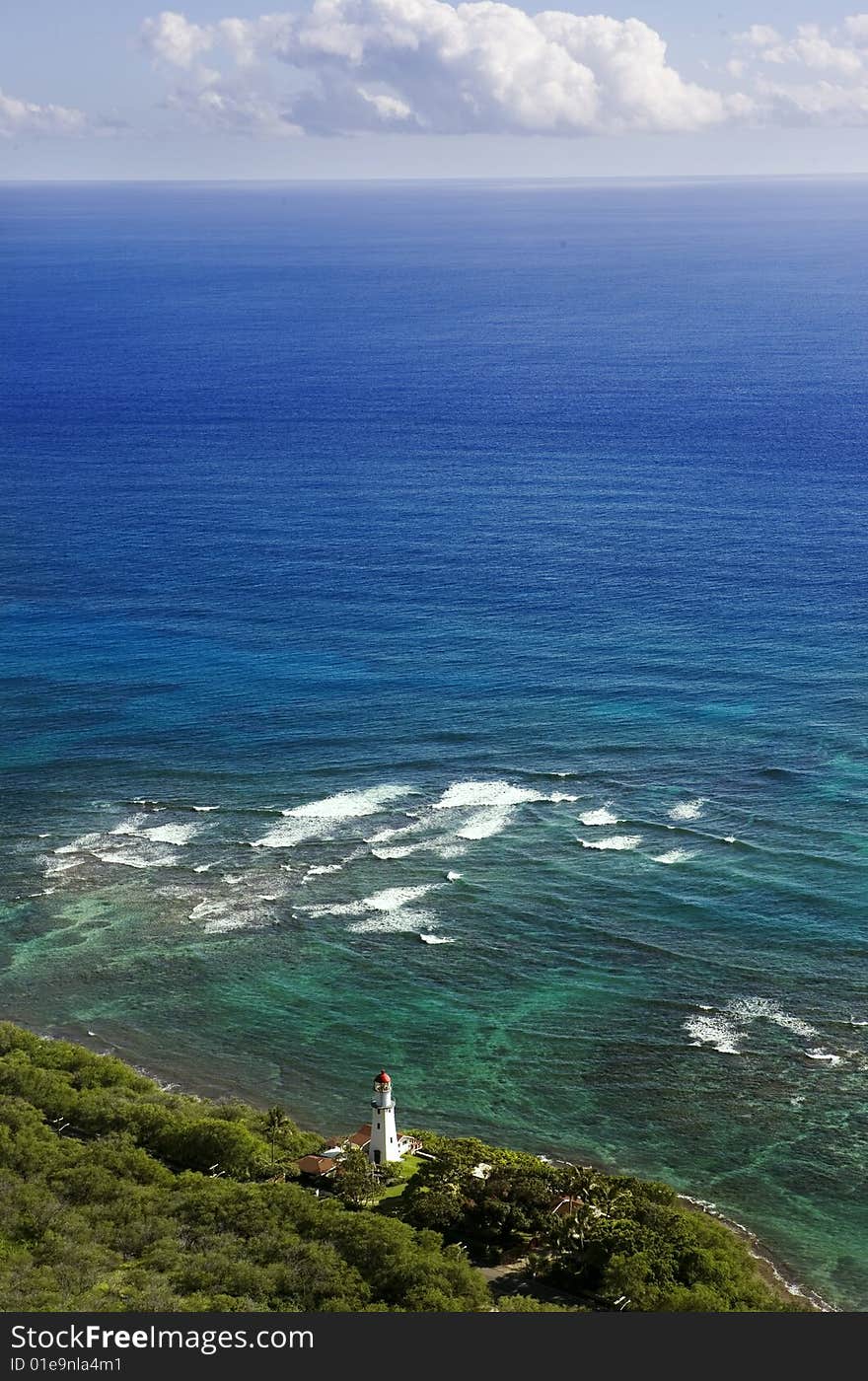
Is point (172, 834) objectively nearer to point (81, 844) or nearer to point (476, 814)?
point (81, 844)

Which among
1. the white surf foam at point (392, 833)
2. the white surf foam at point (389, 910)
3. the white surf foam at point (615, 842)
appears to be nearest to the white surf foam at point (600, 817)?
the white surf foam at point (615, 842)

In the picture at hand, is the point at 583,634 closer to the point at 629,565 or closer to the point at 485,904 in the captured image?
the point at 629,565

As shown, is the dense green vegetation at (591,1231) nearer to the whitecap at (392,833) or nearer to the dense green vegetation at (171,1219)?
the dense green vegetation at (171,1219)

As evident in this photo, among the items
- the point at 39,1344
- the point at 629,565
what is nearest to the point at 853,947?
the point at 39,1344

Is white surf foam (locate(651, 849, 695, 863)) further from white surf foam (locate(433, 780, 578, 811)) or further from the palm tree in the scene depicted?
the palm tree

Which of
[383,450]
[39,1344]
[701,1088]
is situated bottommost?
[701,1088]

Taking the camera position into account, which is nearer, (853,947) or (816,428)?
(853,947)
